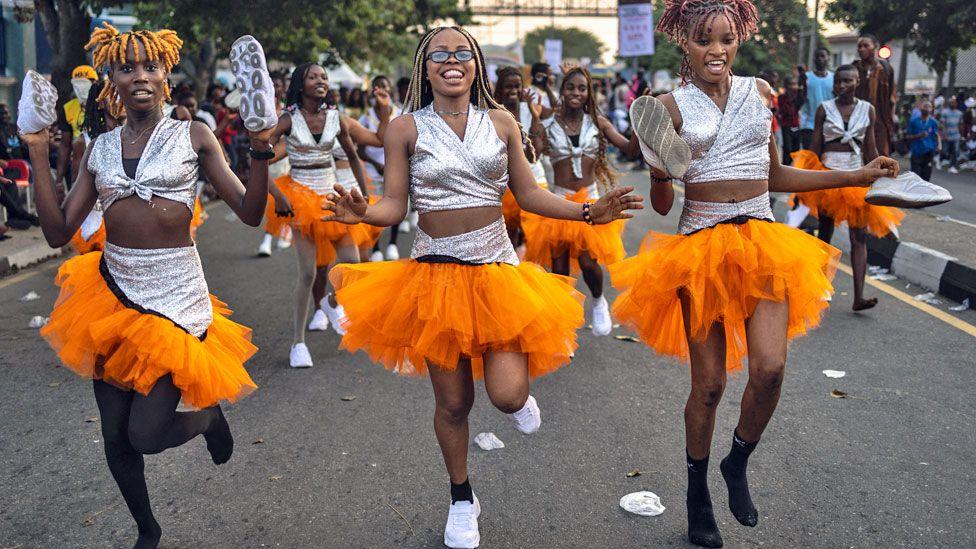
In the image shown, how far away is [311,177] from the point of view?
7508mm

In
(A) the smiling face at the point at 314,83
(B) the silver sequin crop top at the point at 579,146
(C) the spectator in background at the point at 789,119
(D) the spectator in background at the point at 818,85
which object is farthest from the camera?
(C) the spectator in background at the point at 789,119

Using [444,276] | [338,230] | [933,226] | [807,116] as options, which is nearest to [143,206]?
[444,276]

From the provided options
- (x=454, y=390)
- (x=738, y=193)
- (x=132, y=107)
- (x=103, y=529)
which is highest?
(x=132, y=107)

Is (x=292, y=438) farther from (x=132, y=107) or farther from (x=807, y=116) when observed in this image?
(x=807, y=116)

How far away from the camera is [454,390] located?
3.93 meters

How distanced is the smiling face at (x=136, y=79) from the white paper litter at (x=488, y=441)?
99.8 inches

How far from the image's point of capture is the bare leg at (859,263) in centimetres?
807

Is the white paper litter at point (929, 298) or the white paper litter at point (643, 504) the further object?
Answer: the white paper litter at point (929, 298)

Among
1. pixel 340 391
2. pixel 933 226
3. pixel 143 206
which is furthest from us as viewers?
pixel 933 226

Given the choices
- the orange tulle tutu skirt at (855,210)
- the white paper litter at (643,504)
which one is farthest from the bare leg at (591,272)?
the white paper litter at (643,504)

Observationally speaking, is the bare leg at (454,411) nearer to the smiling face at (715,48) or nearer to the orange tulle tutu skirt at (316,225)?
the smiling face at (715,48)

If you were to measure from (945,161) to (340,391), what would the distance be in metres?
21.7

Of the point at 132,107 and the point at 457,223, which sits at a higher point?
the point at 132,107

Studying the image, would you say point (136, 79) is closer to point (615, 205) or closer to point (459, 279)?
point (459, 279)
